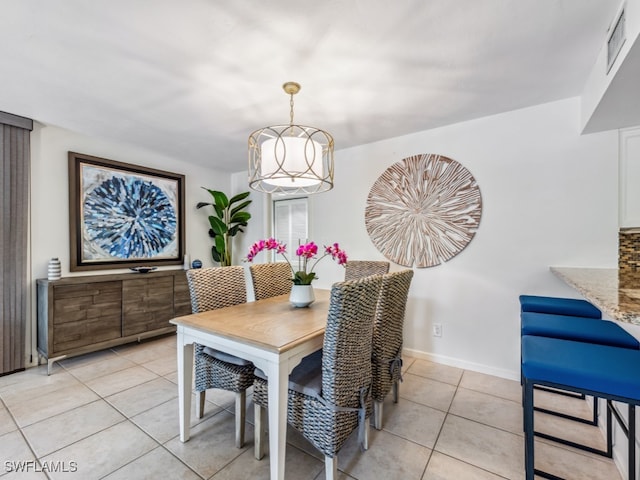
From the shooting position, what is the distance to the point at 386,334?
1.78 metres

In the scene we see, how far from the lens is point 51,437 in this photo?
178 centimetres

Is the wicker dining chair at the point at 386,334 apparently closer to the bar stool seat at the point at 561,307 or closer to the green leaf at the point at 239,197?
the bar stool seat at the point at 561,307

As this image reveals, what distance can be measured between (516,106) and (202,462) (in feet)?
11.3

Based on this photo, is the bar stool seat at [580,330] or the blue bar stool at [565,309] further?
the blue bar stool at [565,309]

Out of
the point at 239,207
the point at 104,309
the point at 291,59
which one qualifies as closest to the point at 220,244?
the point at 239,207

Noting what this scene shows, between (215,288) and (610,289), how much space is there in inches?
89.8

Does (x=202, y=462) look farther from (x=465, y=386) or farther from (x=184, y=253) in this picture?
(x=184, y=253)

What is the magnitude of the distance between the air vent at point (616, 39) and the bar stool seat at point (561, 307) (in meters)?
1.48

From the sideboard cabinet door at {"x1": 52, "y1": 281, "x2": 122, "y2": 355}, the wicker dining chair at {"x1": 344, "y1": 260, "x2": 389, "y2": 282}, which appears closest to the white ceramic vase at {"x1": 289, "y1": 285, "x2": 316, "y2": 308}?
the wicker dining chair at {"x1": 344, "y1": 260, "x2": 389, "y2": 282}

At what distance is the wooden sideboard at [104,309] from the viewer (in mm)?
2662

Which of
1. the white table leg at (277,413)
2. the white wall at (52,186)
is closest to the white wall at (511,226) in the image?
the white table leg at (277,413)

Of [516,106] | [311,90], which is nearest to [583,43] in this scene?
[516,106]

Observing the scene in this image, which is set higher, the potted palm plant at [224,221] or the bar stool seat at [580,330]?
the potted palm plant at [224,221]

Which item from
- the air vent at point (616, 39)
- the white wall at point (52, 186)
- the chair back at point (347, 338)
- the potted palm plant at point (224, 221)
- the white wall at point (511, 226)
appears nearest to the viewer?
the chair back at point (347, 338)
